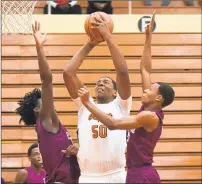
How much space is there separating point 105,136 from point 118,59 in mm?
622

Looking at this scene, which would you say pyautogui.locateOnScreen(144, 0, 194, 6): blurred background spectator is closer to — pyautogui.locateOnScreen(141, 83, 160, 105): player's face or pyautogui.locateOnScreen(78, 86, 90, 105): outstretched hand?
pyautogui.locateOnScreen(141, 83, 160, 105): player's face

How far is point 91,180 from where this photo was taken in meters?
5.76

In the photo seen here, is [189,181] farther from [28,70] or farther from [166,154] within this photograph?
[28,70]

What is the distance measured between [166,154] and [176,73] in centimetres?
118

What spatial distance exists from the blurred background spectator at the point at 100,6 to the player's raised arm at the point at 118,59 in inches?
167

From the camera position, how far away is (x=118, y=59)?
5.73m

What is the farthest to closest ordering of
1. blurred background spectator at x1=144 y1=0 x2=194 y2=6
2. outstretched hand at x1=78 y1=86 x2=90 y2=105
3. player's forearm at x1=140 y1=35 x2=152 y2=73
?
blurred background spectator at x1=144 y1=0 x2=194 y2=6, player's forearm at x1=140 y1=35 x2=152 y2=73, outstretched hand at x1=78 y1=86 x2=90 y2=105

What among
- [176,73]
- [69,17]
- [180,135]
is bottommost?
[180,135]

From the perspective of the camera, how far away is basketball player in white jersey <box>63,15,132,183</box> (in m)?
5.72

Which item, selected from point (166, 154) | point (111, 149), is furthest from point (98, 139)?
point (166, 154)

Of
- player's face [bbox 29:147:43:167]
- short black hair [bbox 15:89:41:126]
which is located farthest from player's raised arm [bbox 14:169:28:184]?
short black hair [bbox 15:89:41:126]

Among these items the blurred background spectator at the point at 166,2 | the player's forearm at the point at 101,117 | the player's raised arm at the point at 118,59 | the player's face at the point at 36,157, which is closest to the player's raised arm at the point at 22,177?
the player's face at the point at 36,157

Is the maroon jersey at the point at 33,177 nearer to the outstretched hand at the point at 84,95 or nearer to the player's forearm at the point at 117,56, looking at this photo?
the player's forearm at the point at 117,56

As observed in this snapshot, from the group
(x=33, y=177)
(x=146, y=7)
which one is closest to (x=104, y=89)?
(x=33, y=177)
